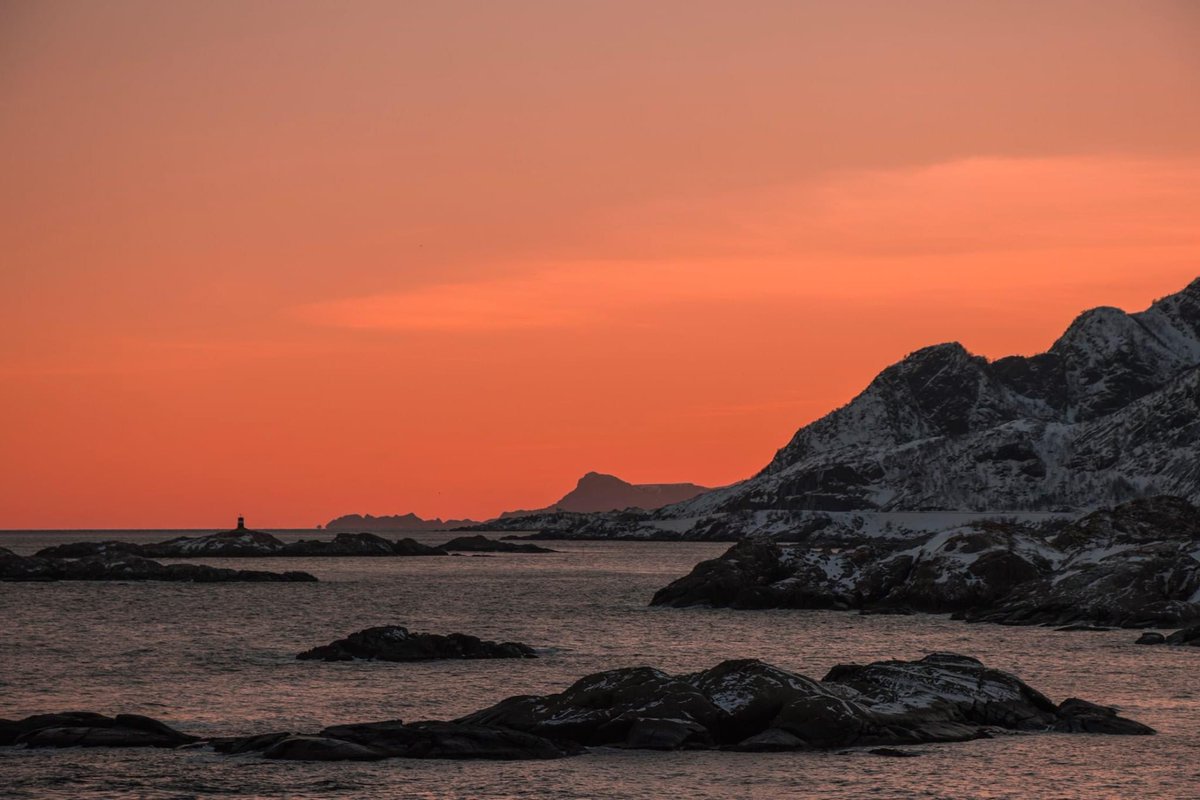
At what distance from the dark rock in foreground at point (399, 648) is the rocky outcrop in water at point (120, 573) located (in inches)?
4192

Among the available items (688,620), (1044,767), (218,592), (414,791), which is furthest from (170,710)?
(218,592)

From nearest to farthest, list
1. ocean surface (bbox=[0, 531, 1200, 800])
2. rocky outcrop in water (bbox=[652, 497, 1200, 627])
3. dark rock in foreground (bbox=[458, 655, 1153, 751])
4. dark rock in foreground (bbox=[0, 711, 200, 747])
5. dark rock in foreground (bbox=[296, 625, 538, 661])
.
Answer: ocean surface (bbox=[0, 531, 1200, 800]), dark rock in foreground (bbox=[0, 711, 200, 747]), dark rock in foreground (bbox=[458, 655, 1153, 751]), dark rock in foreground (bbox=[296, 625, 538, 661]), rocky outcrop in water (bbox=[652, 497, 1200, 627])

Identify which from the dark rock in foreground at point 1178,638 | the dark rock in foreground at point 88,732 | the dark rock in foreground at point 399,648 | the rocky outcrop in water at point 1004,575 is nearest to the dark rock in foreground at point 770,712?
the dark rock in foreground at point 88,732

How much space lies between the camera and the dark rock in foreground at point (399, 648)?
245 ft

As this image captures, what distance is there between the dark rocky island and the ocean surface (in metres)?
1.09

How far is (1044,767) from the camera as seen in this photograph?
43719 mm

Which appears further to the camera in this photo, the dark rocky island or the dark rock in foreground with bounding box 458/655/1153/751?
the dark rock in foreground with bounding box 458/655/1153/751

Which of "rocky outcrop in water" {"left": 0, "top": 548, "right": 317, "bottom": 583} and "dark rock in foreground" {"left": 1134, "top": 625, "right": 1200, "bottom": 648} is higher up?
"rocky outcrop in water" {"left": 0, "top": 548, "right": 317, "bottom": 583}

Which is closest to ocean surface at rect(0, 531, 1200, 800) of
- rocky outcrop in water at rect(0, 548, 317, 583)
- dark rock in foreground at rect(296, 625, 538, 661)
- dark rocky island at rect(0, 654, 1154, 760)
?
dark rocky island at rect(0, 654, 1154, 760)

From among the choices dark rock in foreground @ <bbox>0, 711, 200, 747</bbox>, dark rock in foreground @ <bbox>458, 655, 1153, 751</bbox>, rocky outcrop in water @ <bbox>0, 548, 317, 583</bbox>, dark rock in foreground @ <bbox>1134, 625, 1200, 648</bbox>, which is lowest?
dark rock in foreground @ <bbox>0, 711, 200, 747</bbox>

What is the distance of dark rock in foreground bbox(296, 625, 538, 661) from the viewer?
245 ft

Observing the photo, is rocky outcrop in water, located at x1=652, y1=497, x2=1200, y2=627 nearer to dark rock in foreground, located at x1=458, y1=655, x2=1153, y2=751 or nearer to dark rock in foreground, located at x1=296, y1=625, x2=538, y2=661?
dark rock in foreground, located at x1=296, y1=625, x2=538, y2=661

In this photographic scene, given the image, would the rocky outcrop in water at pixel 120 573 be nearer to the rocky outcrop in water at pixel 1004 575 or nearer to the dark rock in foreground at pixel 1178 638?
the rocky outcrop in water at pixel 1004 575

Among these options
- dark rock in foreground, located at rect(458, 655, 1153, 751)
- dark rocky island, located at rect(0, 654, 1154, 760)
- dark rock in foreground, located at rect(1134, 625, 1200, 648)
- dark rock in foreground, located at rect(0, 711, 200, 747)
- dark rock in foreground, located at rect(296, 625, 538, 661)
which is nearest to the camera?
dark rocky island, located at rect(0, 654, 1154, 760)
